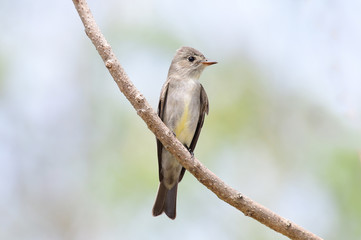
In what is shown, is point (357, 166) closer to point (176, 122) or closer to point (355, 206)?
point (355, 206)

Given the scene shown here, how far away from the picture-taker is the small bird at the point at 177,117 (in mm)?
5059

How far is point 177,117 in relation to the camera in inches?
199

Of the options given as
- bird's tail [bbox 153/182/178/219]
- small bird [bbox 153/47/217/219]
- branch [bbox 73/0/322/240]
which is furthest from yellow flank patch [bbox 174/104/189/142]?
branch [bbox 73/0/322/240]

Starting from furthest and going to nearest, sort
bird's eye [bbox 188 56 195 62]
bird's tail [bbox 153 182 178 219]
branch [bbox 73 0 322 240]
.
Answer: bird's eye [bbox 188 56 195 62], bird's tail [bbox 153 182 178 219], branch [bbox 73 0 322 240]

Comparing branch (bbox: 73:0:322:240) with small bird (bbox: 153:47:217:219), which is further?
small bird (bbox: 153:47:217:219)

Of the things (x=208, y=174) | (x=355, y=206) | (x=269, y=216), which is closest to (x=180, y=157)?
(x=208, y=174)

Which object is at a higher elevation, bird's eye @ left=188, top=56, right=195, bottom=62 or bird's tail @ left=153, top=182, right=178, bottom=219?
bird's eye @ left=188, top=56, right=195, bottom=62

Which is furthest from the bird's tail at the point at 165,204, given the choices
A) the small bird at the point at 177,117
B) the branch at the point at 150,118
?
the branch at the point at 150,118

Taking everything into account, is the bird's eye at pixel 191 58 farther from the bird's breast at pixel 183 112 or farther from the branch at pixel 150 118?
the branch at pixel 150 118

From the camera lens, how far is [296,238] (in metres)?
3.41

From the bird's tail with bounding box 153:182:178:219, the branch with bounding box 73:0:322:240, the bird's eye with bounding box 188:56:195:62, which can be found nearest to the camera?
the branch with bounding box 73:0:322:240

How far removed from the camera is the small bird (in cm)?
506

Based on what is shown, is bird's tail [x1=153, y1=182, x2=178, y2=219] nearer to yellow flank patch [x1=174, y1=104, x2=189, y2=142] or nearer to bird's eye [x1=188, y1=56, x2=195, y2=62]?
yellow flank patch [x1=174, y1=104, x2=189, y2=142]

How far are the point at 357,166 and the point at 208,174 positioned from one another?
2070mm
